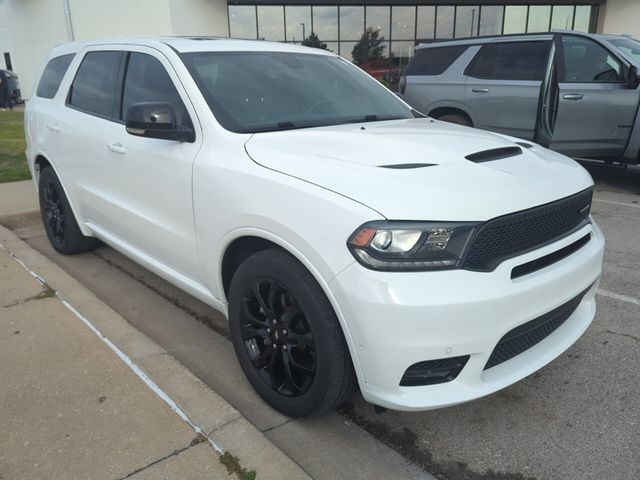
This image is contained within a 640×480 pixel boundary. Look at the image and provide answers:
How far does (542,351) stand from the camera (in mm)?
2514

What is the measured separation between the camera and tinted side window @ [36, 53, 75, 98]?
480cm

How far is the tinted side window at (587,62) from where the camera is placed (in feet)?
23.4

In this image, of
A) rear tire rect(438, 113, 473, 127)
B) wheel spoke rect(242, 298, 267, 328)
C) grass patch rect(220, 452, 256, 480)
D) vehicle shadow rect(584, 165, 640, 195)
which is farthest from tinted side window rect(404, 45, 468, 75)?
grass patch rect(220, 452, 256, 480)

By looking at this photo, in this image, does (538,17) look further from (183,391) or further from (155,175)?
(183,391)

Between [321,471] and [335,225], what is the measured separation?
3.59 feet

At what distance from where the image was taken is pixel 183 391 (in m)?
2.78

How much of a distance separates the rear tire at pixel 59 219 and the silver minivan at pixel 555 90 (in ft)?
18.0

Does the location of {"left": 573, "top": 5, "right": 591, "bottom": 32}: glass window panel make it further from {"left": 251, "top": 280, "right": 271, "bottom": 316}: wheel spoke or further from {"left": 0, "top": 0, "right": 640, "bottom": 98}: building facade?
{"left": 251, "top": 280, "right": 271, "bottom": 316}: wheel spoke

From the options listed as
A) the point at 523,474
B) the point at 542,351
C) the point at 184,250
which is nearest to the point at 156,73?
the point at 184,250

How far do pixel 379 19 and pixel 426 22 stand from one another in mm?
1858

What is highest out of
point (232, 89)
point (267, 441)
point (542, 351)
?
point (232, 89)

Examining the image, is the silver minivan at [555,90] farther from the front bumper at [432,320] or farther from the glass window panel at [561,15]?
the glass window panel at [561,15]

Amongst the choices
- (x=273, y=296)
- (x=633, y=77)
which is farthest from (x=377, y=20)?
(x=273, y=296)

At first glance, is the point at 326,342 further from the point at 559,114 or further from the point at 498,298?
the point at 559,114
